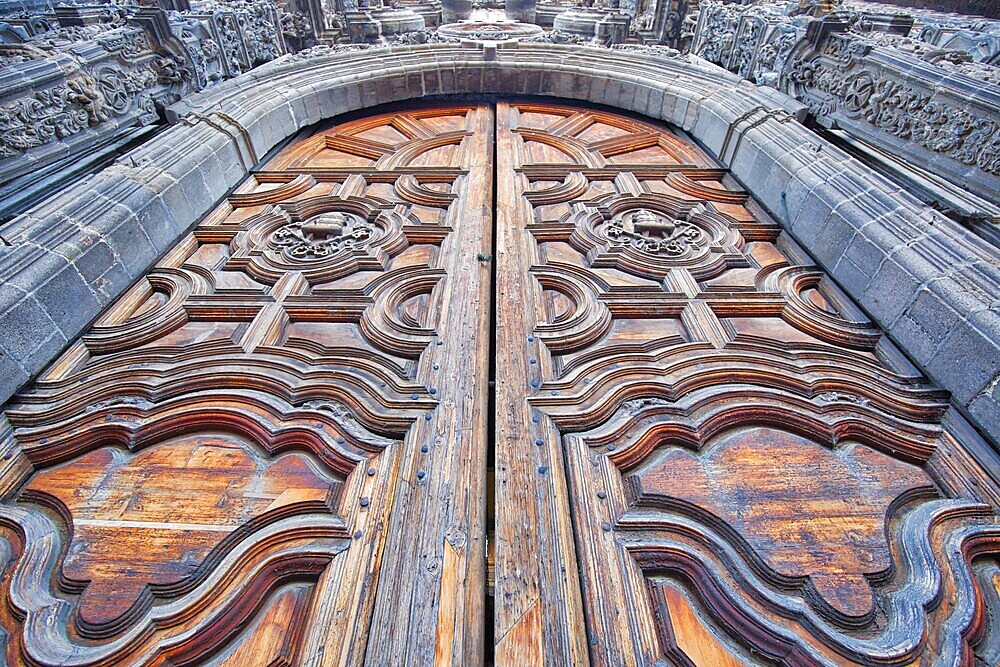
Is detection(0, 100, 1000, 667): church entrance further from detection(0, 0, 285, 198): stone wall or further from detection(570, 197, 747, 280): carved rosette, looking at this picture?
detection(0, 0, 285, 198): stone wall

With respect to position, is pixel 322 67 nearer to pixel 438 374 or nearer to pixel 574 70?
pixel 574 70

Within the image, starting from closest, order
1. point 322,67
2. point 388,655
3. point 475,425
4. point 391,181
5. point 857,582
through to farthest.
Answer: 1. point 388,655
2. point 857,582
3. point 475,425
4. point 391,181
5. point 322,67

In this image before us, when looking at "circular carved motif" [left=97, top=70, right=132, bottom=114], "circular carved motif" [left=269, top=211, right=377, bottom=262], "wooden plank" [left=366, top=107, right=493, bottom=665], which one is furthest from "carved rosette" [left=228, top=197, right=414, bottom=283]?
"circular carved motif" [left=97, top=70, right=132, bottom=114]

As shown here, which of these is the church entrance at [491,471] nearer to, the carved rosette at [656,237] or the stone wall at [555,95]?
the carved rosette at [656,237]

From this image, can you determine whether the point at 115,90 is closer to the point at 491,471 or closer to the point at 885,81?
the point at 491,471

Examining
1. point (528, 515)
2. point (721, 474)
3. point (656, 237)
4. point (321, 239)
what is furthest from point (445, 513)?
point (656, 237)

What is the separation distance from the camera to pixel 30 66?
3510 millimetres

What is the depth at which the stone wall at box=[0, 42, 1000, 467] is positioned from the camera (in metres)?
2.48

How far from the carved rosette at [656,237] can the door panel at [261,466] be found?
2.89 ft

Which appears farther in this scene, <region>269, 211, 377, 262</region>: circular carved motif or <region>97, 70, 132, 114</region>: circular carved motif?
<region>97, 70, 132, 114</region>: circular carved motif

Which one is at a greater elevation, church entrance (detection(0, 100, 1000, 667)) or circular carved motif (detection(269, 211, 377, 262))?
circular carved motif (detection(269, 211, 377, 262))

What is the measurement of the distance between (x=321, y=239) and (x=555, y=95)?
343 centimetres

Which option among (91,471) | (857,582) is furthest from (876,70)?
(91,471)

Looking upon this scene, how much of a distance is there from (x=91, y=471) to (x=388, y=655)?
5.04 ft
